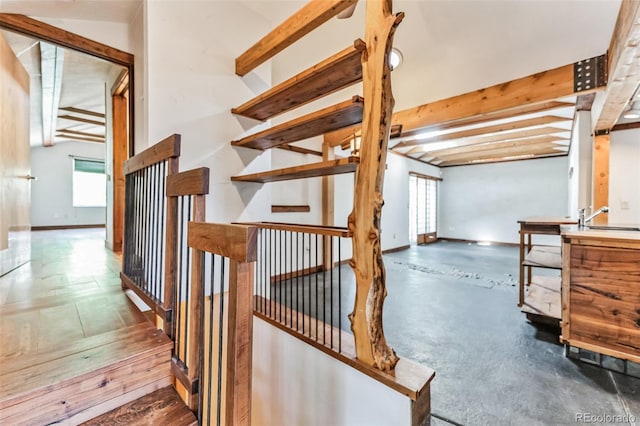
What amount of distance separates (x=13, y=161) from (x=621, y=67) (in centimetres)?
506

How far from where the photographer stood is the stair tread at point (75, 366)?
0.98 meters

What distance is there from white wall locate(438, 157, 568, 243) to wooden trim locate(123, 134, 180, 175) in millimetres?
8615

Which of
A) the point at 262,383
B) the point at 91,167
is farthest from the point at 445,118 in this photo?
the point at 91,167

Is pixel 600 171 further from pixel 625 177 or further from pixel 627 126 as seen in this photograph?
pixel 627 126

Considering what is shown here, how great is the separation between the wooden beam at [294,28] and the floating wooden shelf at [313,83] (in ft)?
1.25

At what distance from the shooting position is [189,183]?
Result: 3.84 ft

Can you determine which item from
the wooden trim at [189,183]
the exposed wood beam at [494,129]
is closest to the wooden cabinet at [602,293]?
the wooden trim at [189,183]

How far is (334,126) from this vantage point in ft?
6.27

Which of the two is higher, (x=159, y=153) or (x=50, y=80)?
(x=50, y=80)

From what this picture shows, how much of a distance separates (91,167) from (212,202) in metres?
7.38

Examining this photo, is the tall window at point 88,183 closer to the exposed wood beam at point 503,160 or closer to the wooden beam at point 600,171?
the exposed wood beam at point 503,160

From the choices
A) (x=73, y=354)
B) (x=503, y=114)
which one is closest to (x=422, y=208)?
(x=503, y=114)

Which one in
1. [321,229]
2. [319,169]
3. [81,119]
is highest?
[81,119]

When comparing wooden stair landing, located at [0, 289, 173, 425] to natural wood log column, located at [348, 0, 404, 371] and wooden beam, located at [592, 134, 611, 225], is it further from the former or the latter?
wooden beam, located at [592, 134, 611, 225]
